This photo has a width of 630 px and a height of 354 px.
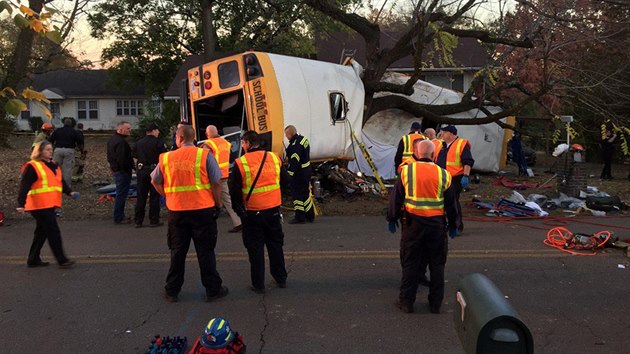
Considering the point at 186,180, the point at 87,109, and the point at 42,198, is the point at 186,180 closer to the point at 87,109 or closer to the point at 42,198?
the point at 42,198

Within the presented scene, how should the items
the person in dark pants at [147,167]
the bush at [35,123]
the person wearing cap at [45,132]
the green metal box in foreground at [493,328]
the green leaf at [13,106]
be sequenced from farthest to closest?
the bush at [35,123], the person wearing cap at [45,132], the person in dark pants at [147,167], the green leaf at [13,106], the green metal box in foreground at [493,328]

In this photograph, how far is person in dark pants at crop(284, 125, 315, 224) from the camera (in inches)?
358

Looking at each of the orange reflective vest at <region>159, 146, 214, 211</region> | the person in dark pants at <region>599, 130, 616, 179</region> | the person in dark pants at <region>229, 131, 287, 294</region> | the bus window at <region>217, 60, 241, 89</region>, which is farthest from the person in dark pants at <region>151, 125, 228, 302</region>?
the person in dark pants at <region>599, 130, 616, 179</region>

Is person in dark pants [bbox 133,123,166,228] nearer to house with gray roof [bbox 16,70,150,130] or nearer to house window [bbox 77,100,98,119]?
house with gray roof [bbox 16,70,150,130]

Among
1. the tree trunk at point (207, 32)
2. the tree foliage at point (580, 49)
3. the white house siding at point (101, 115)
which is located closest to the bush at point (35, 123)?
the white house siding at point (101, 115)

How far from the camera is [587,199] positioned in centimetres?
1018

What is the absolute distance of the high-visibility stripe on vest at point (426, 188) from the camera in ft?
16.1

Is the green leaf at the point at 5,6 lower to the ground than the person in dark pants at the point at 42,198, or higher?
higher

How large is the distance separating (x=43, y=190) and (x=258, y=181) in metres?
2.86

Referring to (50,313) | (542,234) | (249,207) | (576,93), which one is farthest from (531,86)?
(50,313)

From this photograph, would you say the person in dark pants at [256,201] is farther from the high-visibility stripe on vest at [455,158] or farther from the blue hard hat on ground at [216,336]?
the high-visibility stripe on vest at [455,158]

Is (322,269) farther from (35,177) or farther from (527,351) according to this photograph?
(527,351)

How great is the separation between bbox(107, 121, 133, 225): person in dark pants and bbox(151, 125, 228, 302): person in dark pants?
14.3 ft

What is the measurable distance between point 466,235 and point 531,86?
14045 mm
